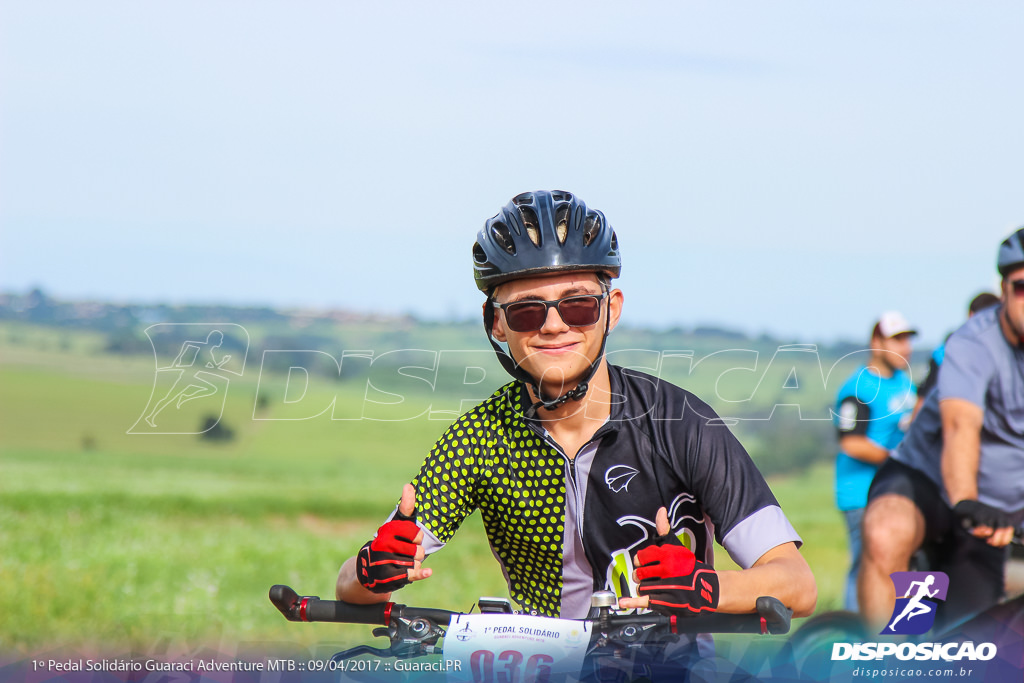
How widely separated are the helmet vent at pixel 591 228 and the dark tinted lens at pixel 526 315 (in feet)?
1.05

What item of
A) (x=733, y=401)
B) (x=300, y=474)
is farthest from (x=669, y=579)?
(x=300, y=474)

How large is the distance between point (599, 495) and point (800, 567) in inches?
30.4

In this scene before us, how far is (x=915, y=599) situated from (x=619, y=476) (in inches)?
147

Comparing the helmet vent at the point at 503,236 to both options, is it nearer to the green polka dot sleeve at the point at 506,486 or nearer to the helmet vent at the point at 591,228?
the helmet vent at the point at 591,228

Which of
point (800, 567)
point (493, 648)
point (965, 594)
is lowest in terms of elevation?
point (965, 594)

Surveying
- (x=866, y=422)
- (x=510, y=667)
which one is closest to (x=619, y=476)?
(x=510, y=667)

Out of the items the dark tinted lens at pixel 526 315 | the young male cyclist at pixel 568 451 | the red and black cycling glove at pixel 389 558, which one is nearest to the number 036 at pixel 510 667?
the red and black cycling glove at pixel 389 558

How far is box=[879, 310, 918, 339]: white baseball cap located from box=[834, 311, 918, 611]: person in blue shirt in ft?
0.09

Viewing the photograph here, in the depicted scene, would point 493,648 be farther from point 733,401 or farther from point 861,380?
point 861,380

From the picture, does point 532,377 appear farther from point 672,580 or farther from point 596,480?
point 672,580

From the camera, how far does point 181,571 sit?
1374cm

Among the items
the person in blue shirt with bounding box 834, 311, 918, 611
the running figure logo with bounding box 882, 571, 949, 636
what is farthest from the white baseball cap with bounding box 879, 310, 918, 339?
the running figure logo with bounding box 882, 571, 949, 636

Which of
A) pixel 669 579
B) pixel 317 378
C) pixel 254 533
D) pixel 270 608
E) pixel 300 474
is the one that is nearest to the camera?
pixel 669 579

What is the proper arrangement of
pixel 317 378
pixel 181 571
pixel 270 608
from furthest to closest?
pixel 181 571 < pixel 270 608 < pixel 317 378
